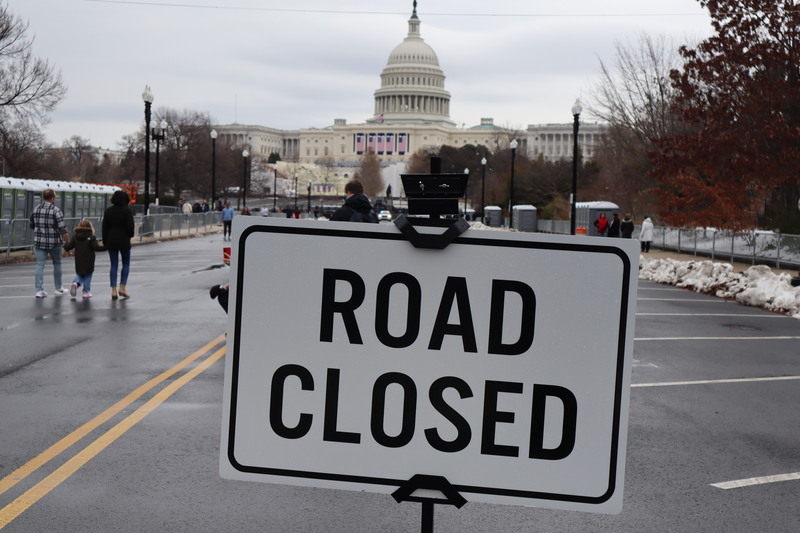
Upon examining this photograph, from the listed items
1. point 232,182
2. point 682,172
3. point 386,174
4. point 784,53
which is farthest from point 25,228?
point 386,174

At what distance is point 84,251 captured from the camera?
17.0m

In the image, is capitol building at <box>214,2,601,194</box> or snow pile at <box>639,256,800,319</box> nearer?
snow pile at <box>639,256,800,319</box>

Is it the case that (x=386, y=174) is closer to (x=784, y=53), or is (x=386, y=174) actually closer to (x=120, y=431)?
(x=784, y=53)

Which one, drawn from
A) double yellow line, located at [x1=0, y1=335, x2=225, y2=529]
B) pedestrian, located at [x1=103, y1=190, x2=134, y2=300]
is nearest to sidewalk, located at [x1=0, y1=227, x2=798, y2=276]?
pedestrian, located at [x1=103, y1=190, x2=134, y2=300]

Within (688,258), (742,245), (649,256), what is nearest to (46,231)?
(742,245)

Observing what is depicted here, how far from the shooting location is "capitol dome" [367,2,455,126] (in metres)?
180

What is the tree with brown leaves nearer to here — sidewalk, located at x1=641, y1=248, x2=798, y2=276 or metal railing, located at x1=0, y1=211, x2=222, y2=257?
sidewalk, located at x1=641, y1=248, x2=798, y2=276

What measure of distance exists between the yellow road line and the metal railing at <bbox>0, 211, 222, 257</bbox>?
20294 mm

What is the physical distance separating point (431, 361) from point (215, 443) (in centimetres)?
510

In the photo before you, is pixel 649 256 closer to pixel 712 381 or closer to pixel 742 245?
pixel 742 245

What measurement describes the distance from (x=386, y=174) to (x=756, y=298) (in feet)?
535

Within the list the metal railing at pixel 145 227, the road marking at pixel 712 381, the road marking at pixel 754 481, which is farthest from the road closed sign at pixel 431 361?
the metal railing at pixel 145 227

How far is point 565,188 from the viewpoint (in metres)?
77.2

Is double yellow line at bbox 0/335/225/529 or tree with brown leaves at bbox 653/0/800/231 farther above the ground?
tree with brown leaves at bbox 653/0/800/231
